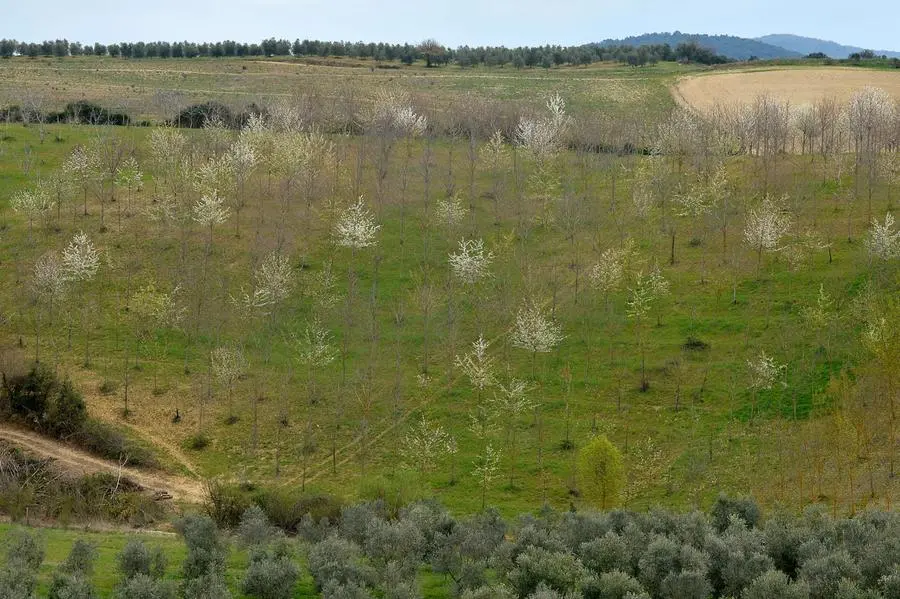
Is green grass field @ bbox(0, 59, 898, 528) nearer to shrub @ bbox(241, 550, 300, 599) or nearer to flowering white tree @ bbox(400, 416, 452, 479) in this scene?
flowering white tree @ bbox(400, 416, 452, 479)

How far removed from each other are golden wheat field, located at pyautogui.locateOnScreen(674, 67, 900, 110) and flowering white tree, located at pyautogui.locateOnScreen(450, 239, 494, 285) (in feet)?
178

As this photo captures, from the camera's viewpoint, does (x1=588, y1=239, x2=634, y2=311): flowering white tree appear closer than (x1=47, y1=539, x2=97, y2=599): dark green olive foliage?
No

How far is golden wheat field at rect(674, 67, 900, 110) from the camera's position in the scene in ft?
384

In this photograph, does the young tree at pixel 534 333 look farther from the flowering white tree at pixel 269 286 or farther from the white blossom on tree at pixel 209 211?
the white blossom on tree at pixel 209 211

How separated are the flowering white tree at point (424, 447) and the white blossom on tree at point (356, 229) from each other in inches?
836

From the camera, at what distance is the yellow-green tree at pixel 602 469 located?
45.1 m

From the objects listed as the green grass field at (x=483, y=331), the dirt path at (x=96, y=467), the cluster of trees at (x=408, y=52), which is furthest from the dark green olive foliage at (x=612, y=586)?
the cluster of trees at (x=408, y=52)

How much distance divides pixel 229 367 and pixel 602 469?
2665 centimetres

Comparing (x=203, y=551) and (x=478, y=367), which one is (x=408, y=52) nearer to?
(x=478, y=367)

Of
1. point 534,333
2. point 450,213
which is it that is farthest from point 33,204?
point 534,333

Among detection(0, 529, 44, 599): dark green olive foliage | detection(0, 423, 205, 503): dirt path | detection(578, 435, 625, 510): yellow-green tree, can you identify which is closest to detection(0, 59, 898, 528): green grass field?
detection(0, 423, 205, 503): dirt path

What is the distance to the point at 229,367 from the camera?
61.3m

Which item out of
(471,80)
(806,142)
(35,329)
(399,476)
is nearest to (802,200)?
(806,142)

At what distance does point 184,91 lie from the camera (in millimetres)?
129250
